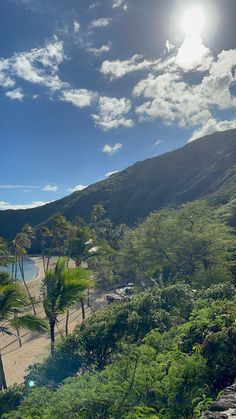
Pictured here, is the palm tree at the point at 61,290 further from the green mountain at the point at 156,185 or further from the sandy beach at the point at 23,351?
the green mountain at the point at 156,185

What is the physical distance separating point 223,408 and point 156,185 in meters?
152

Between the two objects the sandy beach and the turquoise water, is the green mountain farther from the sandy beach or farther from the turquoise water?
the sandy beach

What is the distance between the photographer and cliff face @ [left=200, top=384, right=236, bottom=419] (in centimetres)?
598

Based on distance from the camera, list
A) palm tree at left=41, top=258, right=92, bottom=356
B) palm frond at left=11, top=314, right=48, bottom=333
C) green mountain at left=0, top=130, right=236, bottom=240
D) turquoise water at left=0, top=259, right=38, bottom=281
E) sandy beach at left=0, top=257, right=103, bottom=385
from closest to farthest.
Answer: palm frond at left=11, top=314, right=48, bottom=333, palm tree at left=41, top=258, right=92, bottom=356, sandy beach at left=0, top=257, right=103, bottom=385, turquoise water at left=0, top=259, right=38, bottom=281, green mountain at left=0, top=130, right=236, bottom=240

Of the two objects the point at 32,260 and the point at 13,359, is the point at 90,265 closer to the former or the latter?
the point at 13,359

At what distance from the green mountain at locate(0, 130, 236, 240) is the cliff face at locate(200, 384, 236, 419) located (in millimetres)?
116983

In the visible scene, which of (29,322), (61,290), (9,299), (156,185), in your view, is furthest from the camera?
(156,185)

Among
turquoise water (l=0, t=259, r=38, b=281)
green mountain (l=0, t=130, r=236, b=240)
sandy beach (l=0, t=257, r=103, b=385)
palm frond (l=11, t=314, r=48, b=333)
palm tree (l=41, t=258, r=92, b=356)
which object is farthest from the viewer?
green mountain (l=0, t=130, r=236, b=240)

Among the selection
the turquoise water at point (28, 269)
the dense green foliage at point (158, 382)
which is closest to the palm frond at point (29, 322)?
the dense green foliage at point (158, 382)

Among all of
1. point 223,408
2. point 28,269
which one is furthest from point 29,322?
point 28,269

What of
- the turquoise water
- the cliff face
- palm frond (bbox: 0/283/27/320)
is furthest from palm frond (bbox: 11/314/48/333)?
the turquoise water

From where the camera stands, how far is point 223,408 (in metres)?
6.29

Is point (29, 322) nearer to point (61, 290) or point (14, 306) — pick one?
point (14, 306)

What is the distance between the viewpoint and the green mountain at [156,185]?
452ft
